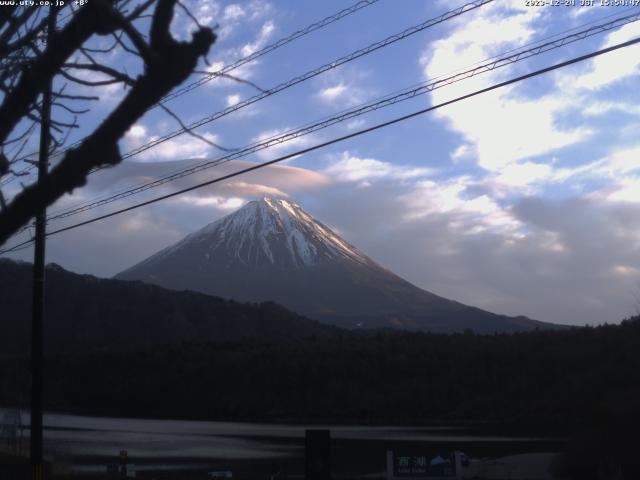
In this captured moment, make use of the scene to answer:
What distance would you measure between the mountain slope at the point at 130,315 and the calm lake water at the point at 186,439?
145ft

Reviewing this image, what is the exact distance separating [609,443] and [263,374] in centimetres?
4760

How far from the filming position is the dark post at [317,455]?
13164mm

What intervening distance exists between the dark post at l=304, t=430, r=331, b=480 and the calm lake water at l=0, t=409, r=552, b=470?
1459 cm

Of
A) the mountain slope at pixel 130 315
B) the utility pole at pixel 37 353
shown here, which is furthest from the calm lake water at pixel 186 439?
the mountain slope at pixel 130 315

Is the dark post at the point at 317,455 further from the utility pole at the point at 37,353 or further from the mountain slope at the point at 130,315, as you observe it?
the mountain slope at the point at 130,315

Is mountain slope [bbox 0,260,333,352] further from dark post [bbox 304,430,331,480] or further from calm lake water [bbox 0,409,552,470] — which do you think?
dark post [bbox 304,430,331,480]

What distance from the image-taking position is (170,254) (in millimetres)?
178000

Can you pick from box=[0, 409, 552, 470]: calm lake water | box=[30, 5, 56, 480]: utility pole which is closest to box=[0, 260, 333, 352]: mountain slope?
box=[0, 409, 552, 470]: calm lake water

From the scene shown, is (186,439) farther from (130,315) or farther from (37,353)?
(130,315)

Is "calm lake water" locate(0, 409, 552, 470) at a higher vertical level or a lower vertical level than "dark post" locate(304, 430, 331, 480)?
lower

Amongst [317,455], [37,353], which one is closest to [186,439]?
[37,353]

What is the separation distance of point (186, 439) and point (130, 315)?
64500 millimetres

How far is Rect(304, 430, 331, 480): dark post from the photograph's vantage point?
13164 millimetres

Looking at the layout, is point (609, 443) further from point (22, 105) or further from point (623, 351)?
point (623, 351)
